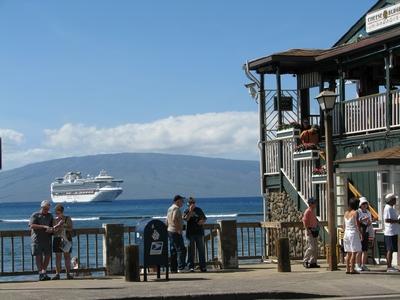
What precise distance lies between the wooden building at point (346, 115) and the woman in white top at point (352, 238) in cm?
202

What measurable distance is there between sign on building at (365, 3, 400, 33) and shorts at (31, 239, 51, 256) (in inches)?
442

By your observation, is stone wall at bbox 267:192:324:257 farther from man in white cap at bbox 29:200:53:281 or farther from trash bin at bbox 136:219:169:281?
man in white cap at bbox 29:200:53:281

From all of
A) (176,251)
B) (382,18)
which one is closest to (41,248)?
(176,251)

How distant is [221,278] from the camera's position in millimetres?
18266

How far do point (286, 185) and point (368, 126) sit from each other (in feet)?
13.5

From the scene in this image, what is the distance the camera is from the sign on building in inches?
956

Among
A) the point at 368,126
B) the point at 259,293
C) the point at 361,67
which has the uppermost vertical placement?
the point at 361,67

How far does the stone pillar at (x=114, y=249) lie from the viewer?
19.6 m

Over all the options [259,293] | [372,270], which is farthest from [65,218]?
[372,270]

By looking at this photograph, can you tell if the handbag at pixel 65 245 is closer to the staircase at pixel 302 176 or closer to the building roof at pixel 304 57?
the staircase at pixel 302 176

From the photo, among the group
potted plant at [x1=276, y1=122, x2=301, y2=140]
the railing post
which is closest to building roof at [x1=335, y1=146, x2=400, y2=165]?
potted plant at [x1=276, y1=122, x2=301, y2=140]

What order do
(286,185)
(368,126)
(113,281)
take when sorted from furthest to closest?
(286,185), (368,126), (113,281)

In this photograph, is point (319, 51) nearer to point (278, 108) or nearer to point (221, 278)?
point (278, 108)

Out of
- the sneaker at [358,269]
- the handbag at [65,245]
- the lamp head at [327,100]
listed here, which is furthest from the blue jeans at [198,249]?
the lamp head at [327,100]
